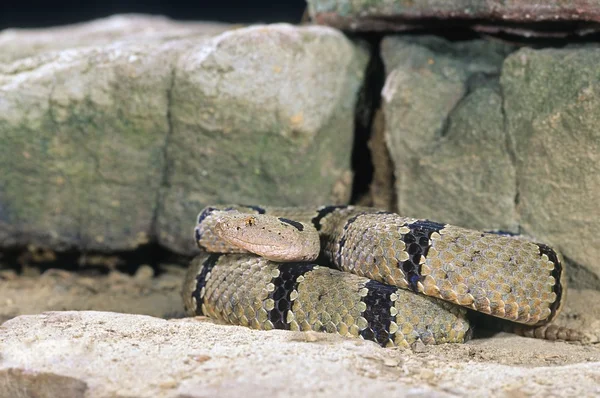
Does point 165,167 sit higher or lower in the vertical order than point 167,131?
lower

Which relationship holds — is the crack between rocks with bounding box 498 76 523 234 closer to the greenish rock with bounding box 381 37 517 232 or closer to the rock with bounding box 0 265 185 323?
the greenish rock with bounding box 381 37 517 232

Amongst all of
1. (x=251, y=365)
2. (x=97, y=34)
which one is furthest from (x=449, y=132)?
(x=97, y=34)

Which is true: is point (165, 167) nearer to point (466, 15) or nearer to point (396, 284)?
point (396, 284)

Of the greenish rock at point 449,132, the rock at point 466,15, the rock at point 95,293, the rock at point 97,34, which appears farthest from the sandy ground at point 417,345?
the rock at point 97,34

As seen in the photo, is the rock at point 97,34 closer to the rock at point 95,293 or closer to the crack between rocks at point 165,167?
the crack between rocks at point 165,167

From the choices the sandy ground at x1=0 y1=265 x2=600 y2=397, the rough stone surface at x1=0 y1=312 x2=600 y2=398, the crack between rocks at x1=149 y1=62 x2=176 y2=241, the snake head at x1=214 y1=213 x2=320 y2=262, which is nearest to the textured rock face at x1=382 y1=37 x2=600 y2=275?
the sandy ground at x1=0 y1=265 x2=600 y2=397
